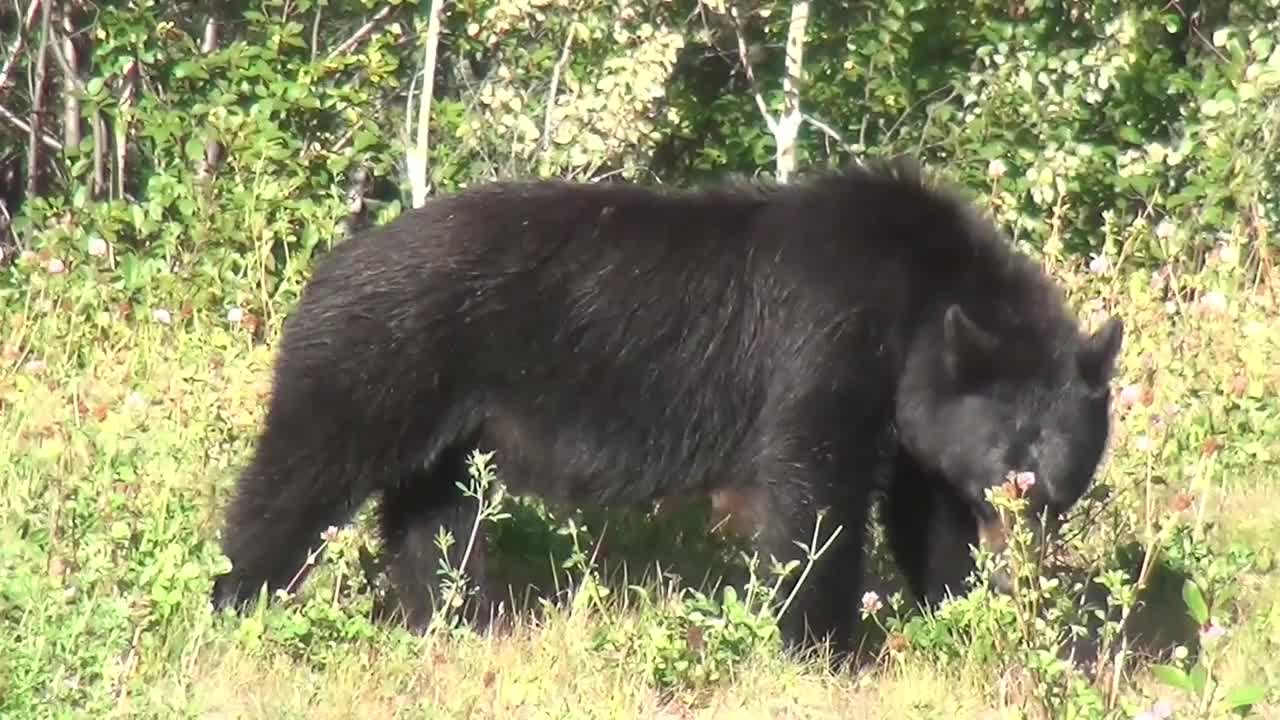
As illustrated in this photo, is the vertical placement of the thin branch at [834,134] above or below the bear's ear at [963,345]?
above

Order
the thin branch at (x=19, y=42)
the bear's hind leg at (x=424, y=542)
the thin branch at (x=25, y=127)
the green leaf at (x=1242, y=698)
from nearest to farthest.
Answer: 1. the green leaf at (x=1242, y=698)
2. the bear's hind leg at (x=424, y=542)
3. the thin branch at (x=19, y=42)
4. the thin branch at (x=25, y=127)

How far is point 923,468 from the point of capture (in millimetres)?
5957

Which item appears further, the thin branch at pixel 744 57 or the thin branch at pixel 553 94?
the thin branch at pixel 744 57

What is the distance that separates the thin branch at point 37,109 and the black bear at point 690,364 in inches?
170

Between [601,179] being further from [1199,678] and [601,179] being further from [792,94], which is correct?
[1199,678]

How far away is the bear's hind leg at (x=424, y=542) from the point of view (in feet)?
20.6

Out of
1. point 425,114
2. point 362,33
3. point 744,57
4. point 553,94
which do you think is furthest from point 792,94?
point 362,33

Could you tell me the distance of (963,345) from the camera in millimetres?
5625

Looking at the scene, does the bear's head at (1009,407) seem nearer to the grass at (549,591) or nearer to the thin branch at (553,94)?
the grass at (549,591)

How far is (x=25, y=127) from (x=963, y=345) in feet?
19.8

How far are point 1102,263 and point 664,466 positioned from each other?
2.52m

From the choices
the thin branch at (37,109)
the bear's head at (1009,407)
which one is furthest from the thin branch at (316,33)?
the bear's head at (1009,407)

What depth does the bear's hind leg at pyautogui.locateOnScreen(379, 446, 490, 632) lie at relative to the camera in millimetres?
6273

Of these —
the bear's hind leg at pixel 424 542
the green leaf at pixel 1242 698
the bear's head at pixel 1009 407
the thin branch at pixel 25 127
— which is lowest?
the bear's hind leg at pixel 424 542
